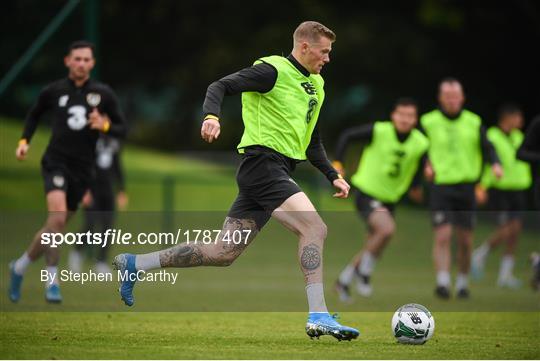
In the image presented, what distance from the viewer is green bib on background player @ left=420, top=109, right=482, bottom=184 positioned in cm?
1557

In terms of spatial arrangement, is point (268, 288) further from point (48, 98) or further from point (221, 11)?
point (221, 11)

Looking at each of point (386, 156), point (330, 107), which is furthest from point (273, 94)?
point (330, 107)

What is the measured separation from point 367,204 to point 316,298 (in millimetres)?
6416

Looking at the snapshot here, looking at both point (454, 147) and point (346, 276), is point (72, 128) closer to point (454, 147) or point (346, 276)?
point (346, 276)

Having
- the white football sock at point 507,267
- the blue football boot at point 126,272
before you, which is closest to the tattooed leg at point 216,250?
the blue football boot at point 126,272

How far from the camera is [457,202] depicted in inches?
615

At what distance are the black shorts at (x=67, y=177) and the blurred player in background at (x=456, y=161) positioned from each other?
185 inches

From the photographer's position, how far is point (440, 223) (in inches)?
603

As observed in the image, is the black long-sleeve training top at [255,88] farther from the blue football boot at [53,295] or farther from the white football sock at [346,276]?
the white football sock at [346,276]

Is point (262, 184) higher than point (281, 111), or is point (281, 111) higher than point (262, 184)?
point (281, 111)

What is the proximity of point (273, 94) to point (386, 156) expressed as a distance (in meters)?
6.13

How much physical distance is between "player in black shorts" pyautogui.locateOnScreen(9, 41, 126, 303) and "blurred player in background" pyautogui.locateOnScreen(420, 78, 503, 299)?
456 cm

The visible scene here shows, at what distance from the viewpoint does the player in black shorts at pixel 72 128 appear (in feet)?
41.2

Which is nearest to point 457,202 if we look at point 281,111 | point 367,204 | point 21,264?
point 367,204
